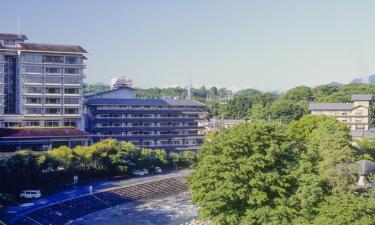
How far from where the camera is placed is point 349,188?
2945cm

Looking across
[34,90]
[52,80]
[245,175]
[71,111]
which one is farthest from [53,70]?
[245,175]

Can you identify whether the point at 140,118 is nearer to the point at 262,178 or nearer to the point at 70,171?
the point at 70,171

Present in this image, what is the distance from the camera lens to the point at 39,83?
52.6 metres

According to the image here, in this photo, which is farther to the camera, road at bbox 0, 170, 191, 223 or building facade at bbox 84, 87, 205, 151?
building facade at bbox 84, 87, 205, 151

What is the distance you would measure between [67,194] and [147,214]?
7022 mm

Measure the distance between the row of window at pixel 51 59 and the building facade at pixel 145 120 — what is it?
18.9 ft

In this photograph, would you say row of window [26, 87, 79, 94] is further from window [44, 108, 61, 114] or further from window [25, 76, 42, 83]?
window [44, 108, 61, 114]

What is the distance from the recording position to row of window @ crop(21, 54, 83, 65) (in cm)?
5178

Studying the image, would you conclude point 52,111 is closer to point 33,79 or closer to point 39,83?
point 39,83

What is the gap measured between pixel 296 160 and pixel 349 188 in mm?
4442

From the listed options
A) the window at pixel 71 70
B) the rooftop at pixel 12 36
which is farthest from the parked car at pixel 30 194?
the rooftop at pixel 12 36

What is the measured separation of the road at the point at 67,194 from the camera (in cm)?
3261

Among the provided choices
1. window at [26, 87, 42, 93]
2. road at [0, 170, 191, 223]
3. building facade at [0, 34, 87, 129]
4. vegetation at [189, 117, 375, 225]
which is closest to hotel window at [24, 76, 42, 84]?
building facade at [0, 34, 87, 129]

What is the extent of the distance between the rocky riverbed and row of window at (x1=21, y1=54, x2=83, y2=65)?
19.2 m
